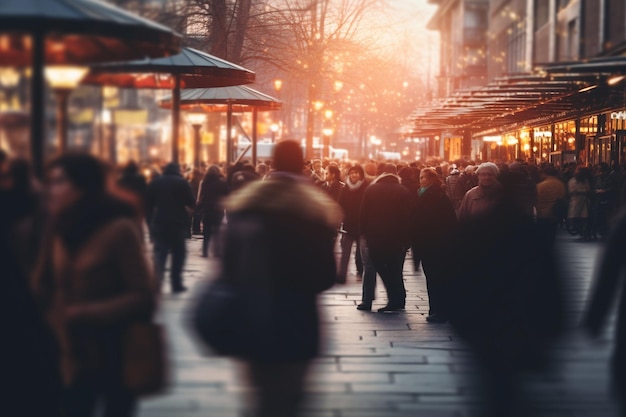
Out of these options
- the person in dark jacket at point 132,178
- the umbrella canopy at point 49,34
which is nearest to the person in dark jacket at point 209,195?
the person in dark jacket at point 132,178

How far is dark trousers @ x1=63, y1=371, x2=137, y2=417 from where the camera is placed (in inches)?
191

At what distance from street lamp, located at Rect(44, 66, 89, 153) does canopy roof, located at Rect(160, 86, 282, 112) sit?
1180cm

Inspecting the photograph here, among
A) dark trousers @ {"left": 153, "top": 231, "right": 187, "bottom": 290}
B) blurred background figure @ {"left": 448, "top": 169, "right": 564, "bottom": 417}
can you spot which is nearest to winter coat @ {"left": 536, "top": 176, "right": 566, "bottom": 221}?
dark trousers @ {"left": 153, "top": 231, "right": 187, "bottom": 290}

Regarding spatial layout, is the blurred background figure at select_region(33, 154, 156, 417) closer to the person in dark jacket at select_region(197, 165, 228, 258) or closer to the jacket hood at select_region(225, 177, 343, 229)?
the jacket hood at select_region(225, 177, 343, 229)

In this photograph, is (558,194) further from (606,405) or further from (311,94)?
(311,94)

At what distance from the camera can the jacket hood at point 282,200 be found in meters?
5.16

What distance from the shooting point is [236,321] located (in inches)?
196

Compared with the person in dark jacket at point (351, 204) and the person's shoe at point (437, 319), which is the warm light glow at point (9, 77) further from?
the person in dark jacket at point (351, 204)

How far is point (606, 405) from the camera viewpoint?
23.6 ft

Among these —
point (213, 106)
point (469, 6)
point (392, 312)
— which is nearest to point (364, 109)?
point (469, 6)

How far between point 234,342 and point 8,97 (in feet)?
7.40

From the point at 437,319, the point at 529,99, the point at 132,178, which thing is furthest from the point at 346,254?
the point at 529,99

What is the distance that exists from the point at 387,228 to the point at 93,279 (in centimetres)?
734

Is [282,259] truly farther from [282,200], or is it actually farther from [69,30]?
[69,30]
